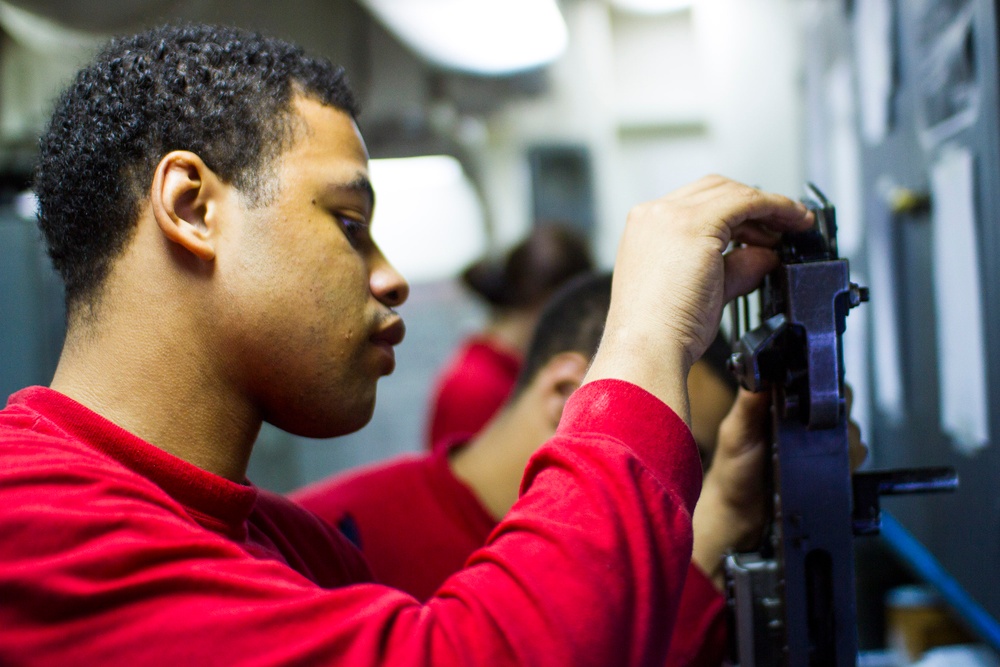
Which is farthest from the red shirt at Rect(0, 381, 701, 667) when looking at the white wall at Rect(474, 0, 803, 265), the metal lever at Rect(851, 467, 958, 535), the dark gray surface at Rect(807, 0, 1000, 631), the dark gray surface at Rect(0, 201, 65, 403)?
the white wall at Rect(474, 0, 803, 265)

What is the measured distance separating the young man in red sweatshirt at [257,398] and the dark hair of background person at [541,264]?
1688 millimetres

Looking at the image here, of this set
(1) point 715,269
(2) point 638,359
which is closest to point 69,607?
(2) point 638,359

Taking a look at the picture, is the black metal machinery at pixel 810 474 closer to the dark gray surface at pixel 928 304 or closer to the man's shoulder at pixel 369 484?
the dark gray surface at pixel 928 304

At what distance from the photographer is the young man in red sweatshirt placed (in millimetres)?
516

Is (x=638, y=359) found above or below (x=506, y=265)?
below

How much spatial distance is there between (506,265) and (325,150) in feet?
6.16

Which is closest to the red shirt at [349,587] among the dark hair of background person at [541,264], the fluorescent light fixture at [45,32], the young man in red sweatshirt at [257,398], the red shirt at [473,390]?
the young man in red sweatshirt at [257,398]

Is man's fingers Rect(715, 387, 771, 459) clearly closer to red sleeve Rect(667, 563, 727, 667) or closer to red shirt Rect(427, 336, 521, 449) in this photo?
red sleeve Rect(667, 563, 727, 667)

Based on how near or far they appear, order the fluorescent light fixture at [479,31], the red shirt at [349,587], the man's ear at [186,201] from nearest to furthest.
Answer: the red shirt at [349,587]
the man's ear at [186,201]
the fluorescent light fixture at [479,31]

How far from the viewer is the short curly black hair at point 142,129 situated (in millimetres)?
721

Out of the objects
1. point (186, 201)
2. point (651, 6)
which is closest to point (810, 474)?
point (186, 201)

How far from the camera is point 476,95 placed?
2.95 meters

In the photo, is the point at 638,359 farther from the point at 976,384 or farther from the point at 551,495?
the point at 976,384

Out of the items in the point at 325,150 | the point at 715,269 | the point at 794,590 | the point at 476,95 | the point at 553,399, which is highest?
the point at 476,95
